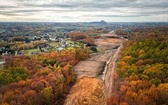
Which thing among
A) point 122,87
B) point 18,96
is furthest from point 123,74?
point 18,96

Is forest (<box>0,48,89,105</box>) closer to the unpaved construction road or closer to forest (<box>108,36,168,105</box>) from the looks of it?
the unpaved construction road

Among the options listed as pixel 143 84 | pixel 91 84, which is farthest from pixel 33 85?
pixel 143 84

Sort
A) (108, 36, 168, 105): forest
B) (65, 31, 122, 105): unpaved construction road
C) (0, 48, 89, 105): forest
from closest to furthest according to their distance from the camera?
(108, 36, 168, 105): forest
(0, 48, 89, 105): forest
(65, 31, 122, 105): unpaved construction road

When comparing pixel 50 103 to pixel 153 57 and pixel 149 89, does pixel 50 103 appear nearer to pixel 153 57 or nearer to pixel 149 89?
pixel 149 89

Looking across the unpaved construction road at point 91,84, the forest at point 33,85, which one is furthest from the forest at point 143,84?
the forest at point 33,85

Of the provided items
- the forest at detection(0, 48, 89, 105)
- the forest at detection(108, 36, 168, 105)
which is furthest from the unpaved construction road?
the forest at detection(108, 36, 168, 105)

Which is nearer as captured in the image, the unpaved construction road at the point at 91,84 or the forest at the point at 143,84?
the forest at the point at 143,84

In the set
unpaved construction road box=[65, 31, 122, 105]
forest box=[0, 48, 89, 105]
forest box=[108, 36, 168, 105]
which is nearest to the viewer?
forest box=[108, 36, 168, 105]

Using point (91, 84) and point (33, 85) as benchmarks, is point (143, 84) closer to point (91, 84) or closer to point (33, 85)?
point (91, 84)

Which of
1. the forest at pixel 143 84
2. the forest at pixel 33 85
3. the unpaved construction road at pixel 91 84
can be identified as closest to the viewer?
the forest at pixel 143 84

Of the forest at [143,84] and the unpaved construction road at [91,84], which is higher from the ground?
the forest at [143,84]

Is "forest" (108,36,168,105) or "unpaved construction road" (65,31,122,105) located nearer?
"forest" (108,36,168,105)

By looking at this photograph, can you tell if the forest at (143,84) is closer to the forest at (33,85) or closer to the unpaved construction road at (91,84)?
the unpaved construction road at (91,84)
